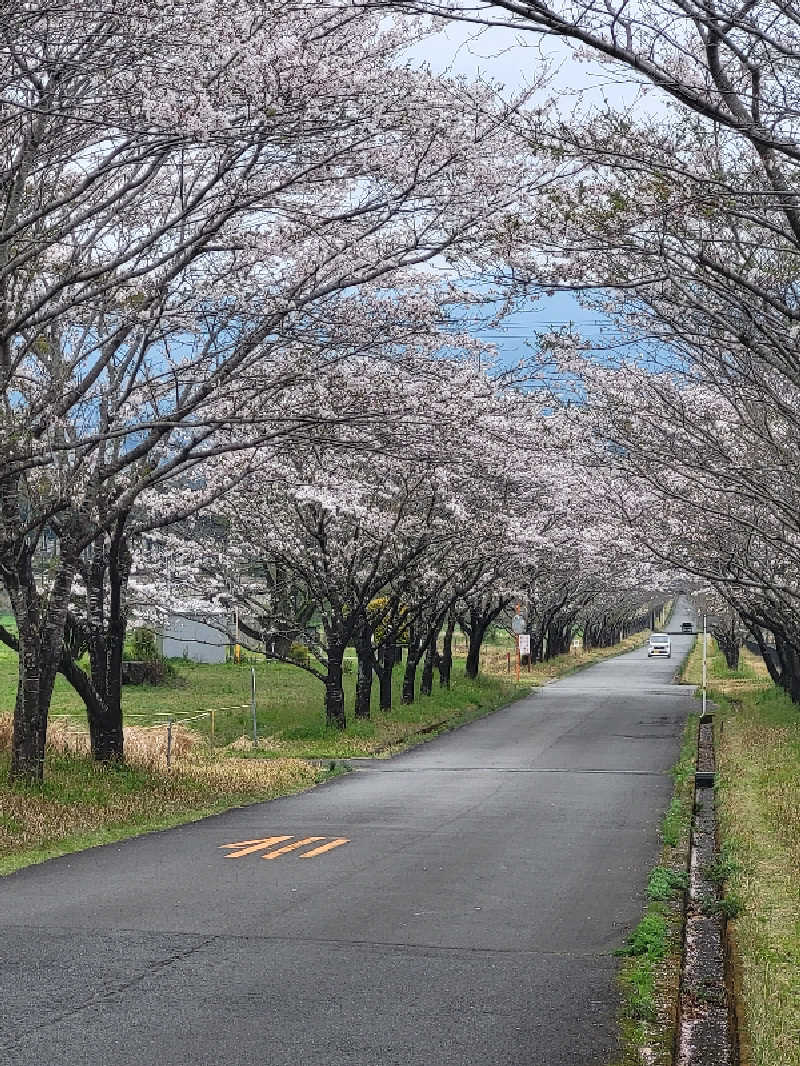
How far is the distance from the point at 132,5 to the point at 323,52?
195cm

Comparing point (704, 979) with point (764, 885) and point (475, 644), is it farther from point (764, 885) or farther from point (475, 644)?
point (475, 644)

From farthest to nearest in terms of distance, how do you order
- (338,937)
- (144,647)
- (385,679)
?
(144,647) → (385,679) → (338,937)

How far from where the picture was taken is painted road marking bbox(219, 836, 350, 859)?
43.7 ft

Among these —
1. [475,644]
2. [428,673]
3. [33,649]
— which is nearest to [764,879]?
[33,649]

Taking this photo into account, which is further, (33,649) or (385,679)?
(385,679)

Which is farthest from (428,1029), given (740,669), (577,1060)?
(740,669)

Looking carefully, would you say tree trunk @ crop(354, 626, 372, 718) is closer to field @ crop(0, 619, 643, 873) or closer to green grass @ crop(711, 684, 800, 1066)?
field @ crop(0, 619, 643, 873)

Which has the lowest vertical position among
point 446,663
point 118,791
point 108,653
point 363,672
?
point 118,791

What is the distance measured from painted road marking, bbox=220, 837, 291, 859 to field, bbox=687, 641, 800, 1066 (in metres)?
4.77

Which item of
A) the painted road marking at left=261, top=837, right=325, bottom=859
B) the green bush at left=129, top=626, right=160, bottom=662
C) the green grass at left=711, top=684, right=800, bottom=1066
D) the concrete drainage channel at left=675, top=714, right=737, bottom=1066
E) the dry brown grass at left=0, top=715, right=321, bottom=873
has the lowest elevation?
the concrete drainage channel at left=675, top=714, right=737, bottom=1066

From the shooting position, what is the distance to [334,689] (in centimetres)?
2969

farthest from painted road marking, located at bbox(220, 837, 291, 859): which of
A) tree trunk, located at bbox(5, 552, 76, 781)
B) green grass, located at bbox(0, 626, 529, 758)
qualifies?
green grass, located at bbox(0, 626, 529, 758)

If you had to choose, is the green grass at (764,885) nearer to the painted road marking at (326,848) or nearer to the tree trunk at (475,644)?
the painted road marking at (326,848)

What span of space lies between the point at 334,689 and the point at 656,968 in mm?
21448
